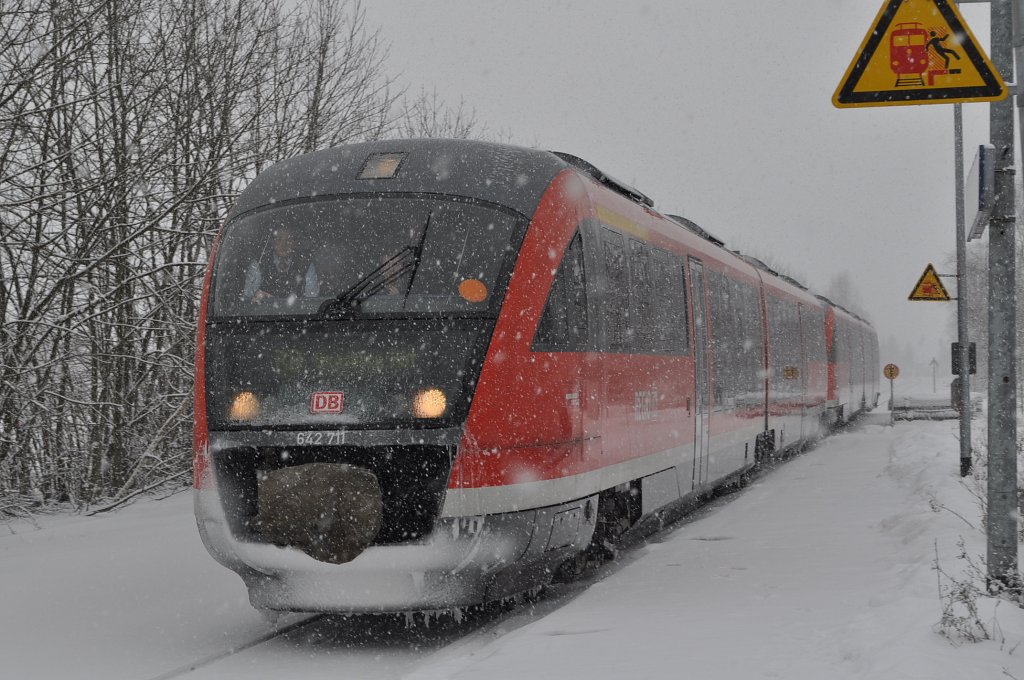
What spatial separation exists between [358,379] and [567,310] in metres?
1.52

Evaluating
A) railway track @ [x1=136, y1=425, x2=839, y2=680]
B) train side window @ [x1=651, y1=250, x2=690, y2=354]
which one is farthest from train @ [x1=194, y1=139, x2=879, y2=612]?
train side window @ [x1=651, y1=250, x2=690, y2=354]

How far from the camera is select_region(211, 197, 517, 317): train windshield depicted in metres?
6.75

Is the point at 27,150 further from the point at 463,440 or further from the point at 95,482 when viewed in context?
the point at 463,440

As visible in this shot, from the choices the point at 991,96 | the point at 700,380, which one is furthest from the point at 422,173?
the point at 700,380

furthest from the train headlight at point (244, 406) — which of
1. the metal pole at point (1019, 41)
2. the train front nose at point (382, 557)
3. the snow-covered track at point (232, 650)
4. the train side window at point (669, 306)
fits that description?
the metal pole at point (1019, 41)

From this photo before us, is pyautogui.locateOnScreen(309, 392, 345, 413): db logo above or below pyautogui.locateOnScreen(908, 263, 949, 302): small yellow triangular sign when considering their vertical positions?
below

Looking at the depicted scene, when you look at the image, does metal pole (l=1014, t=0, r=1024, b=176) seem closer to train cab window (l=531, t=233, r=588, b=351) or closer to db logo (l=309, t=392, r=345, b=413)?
train cab window (l=531, t=233, r=588, b=351)

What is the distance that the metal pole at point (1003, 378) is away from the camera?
604 cm

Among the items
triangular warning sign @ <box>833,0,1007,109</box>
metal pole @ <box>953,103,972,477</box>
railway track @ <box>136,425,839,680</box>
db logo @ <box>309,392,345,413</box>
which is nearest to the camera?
triangular warning sign @ <box>833,0,1007,109</box>

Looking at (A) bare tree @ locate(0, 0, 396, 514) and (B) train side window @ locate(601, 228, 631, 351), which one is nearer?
(B) train side window @ locate(601, 228, 631, 351)

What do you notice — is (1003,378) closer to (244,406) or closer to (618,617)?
(618,617)

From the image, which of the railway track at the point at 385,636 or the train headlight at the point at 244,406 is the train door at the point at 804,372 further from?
the train headlight at the point at 244,406

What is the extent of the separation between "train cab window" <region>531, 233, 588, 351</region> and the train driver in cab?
1437 mm

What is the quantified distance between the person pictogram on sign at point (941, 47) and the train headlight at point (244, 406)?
4.17 meters
